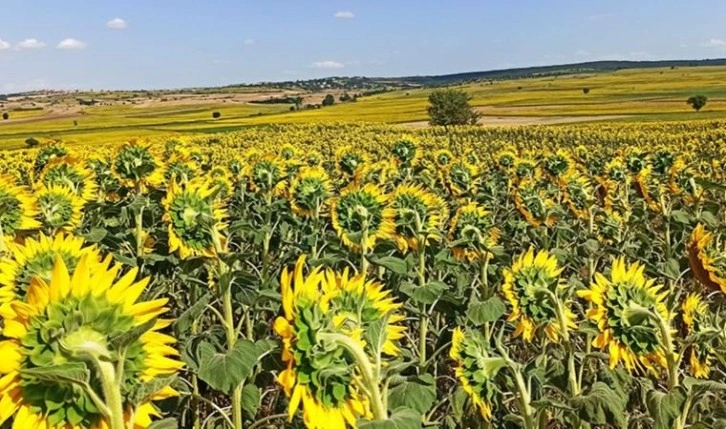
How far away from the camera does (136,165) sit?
4.87 metres

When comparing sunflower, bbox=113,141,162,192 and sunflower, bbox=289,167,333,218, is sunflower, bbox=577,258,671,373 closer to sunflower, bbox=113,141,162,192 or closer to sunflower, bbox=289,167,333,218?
sunflower, bbox=289,167,333,218

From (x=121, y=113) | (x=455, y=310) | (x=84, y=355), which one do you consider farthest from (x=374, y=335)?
(x=121, y=113)

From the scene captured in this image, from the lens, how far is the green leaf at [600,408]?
92.2 inches

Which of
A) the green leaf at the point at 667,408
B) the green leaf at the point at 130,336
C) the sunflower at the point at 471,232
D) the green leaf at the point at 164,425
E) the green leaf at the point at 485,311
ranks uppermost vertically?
the green leaf at the point at 130,336

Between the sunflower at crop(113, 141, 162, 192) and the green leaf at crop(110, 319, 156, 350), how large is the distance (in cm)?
388

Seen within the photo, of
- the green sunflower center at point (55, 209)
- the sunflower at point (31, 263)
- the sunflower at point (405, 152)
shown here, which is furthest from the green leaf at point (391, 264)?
the sunflower at point (405, 152)

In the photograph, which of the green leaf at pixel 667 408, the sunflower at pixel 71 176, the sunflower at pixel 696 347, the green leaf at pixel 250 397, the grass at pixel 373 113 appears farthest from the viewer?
the grass at pixel 373 113

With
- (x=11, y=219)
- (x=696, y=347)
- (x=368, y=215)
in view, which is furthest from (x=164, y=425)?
(x=696, y=347)

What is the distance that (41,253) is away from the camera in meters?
2.12

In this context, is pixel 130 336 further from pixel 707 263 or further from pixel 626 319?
pixel 707 263

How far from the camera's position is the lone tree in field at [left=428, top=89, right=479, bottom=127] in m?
47.8

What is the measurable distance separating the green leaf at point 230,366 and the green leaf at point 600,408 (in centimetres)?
112

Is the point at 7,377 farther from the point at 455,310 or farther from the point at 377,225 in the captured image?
the point at 377,225

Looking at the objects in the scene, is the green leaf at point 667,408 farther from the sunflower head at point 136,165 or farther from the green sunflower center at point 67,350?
the sunflower head at point 136,165
